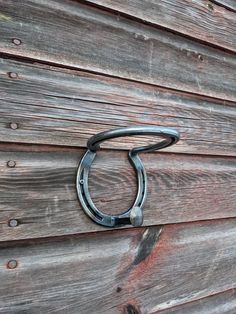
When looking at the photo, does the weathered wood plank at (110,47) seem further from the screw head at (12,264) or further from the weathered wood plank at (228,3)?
the screw head at (12,264)

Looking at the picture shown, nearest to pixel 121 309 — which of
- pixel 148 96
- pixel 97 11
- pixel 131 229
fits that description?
pixel 131 229

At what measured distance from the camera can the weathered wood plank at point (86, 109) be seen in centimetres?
65

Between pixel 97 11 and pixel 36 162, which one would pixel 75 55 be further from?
pixel 36 162

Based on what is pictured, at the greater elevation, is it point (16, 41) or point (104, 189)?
point (16, 41)

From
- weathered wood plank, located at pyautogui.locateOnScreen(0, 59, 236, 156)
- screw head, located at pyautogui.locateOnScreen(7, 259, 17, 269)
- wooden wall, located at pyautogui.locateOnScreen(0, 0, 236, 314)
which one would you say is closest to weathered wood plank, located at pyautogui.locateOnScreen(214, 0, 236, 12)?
wooden wall, located at pyautogui.locateOnScreen(0, 0, 236, 314)

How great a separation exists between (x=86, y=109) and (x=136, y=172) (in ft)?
0.55

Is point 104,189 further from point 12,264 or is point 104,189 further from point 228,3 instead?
point 228,3

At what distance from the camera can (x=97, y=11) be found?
2.48ft

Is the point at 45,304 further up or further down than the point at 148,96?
further down

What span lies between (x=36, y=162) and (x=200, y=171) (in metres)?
0.42

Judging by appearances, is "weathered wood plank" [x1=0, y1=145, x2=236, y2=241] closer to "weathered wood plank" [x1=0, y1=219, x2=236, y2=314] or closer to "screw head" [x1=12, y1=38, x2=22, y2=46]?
"weathered wood plank" [x1=0, y1=219, x2=236, y2=314]

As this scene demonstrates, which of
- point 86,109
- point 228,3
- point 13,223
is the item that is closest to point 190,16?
point 228,3

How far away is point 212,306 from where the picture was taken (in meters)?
0.92

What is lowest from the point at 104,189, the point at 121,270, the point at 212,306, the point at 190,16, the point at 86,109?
the point at 212,306
